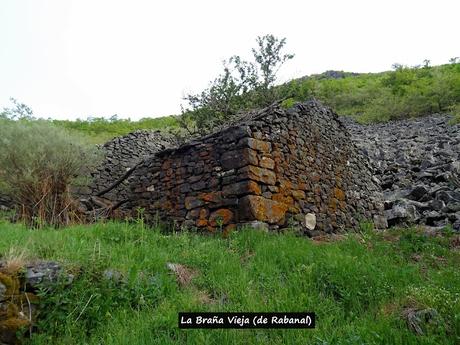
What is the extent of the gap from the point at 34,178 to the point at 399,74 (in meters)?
28.0

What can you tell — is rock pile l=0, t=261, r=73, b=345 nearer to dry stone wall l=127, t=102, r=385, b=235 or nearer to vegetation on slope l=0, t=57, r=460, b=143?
dry stone wall l=127, t=102, r=385, b=235

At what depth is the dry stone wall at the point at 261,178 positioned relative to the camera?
A: 6395 millimetres

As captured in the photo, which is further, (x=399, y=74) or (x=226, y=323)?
(x=399, y=74)

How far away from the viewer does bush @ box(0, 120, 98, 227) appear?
8055mm

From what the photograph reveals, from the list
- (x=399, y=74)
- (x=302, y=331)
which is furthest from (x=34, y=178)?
(x=399, y=74)

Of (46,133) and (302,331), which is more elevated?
(46,133)

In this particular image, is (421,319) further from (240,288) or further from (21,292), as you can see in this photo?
(21,292)

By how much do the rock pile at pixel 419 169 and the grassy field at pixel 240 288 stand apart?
2.93m

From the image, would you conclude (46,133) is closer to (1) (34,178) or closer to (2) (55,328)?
(1) (34,178)

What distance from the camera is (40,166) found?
9.00 m

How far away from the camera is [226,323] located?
3135mm

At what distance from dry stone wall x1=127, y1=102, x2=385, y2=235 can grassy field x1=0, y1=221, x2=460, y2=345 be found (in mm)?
1034

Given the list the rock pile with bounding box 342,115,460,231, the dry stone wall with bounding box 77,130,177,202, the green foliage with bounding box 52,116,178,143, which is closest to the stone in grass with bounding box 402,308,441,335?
the rock pile with bounding box 342,115,460,231

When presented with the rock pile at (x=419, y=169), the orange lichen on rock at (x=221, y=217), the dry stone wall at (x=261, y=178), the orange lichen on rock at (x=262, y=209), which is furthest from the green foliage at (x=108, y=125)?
the orange lichen on rock at (x=262, y=209)
